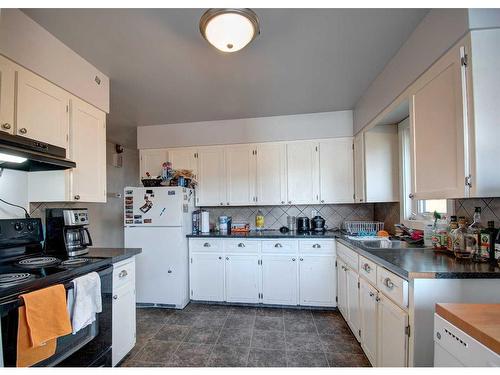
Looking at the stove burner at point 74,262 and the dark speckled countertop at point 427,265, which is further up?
the dark speckled countertop at point 427,265

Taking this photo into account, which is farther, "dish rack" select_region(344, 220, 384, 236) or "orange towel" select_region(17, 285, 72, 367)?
"dish rack" select_region(344, 220, 384, 236)

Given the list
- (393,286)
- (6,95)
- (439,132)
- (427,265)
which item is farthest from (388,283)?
(6,95)

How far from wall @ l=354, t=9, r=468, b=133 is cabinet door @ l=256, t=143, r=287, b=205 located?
1169mm

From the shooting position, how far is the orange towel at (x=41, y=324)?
1.10 meters

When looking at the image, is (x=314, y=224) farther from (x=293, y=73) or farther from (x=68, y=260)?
(x=68, y=260)

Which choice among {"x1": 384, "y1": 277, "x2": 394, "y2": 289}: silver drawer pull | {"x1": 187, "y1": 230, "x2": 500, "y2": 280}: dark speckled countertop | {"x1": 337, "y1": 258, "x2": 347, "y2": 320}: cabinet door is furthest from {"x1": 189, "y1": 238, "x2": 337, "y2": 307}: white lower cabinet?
{"x1": 384, "y1": 277, "x2": 394, "y2": 289}: silver drawer pull

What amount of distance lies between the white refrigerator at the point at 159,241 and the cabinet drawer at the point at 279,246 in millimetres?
1001

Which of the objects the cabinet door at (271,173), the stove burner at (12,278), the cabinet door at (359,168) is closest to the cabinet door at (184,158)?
the cabinet door at (271,173)

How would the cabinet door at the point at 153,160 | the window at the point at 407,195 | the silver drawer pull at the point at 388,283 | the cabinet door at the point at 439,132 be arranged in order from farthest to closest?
the cabinet door at the point at 153,160 < the window at the point at 407,195 < the silver drawer pull at the point at 388,283 < the cabinet door at the point at 439,132

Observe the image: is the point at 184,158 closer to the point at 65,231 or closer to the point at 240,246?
the point at 240,246

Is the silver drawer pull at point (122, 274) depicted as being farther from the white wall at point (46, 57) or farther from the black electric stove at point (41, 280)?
the white wall at point (46, 57)

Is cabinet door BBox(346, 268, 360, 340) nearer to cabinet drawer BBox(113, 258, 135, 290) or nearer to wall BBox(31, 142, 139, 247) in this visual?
cabinet drawer BBox(113, 258, 135, 290)

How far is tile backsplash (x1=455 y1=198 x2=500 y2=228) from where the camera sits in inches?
56.8

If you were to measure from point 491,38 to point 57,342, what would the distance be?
8.90 feet
